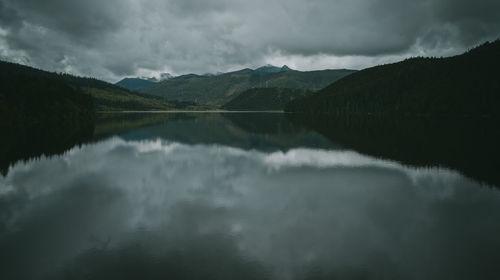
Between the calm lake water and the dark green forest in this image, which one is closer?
the calm lake water

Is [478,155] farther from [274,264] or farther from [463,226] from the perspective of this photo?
[274,264]

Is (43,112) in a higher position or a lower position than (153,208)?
higher

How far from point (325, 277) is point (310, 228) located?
626 centimetres

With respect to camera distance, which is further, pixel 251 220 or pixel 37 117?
pixel 37 117

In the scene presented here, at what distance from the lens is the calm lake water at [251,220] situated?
52.7 ft

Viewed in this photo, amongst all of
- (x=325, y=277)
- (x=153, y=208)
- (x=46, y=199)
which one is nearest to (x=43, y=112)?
(x=46, y=199)

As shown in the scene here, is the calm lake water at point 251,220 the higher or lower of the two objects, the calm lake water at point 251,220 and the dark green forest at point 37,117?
the lower

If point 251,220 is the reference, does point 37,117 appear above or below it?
above

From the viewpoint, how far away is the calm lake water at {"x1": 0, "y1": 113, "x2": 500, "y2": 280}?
16.1 metres

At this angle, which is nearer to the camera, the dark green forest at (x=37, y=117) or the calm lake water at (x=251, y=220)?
the calm lake water at (x=251, y=220)

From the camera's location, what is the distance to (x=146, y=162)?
1870 inches

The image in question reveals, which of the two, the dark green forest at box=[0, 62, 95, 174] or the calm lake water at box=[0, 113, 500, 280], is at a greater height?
the dark green forest at box=[0, 62, 95, 174]

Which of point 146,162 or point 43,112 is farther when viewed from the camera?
point 43,112

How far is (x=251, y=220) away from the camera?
22.8 metres
